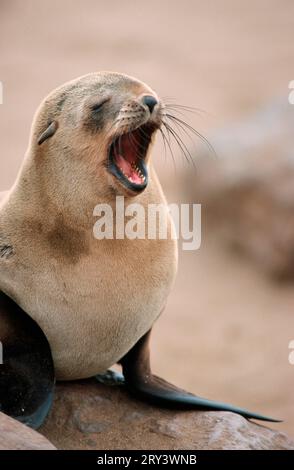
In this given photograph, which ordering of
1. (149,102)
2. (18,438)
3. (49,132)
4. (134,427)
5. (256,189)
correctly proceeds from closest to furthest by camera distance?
(18,438) < (149,102) < (49,132) < (134,427) < (256,189)

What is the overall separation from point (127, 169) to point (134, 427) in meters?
1.24

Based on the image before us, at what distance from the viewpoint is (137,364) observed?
16.2 ft

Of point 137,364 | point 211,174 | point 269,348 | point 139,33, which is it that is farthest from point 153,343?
point 139,33

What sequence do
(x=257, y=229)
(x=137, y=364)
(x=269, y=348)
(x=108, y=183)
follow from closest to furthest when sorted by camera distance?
(x=108, y=183) < (x=137, y=364) < (x=269, y=348) < (x=257, y=229)

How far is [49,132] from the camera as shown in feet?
14.6

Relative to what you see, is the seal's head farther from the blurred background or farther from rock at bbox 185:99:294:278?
rock at bbox 185:99:294:278

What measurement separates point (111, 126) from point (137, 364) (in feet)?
4.31

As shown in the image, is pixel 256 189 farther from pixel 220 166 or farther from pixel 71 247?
pixel 71 247

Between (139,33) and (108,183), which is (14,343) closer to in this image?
(108,183)

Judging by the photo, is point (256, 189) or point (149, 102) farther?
point (256, 189)

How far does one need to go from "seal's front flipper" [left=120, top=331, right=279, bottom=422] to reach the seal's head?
98 cm

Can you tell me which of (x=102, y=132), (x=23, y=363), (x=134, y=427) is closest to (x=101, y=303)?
(x=23, y=363)

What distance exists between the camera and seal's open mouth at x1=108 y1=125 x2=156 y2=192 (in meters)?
4.35

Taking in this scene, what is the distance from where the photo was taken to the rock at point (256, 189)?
9.83m
